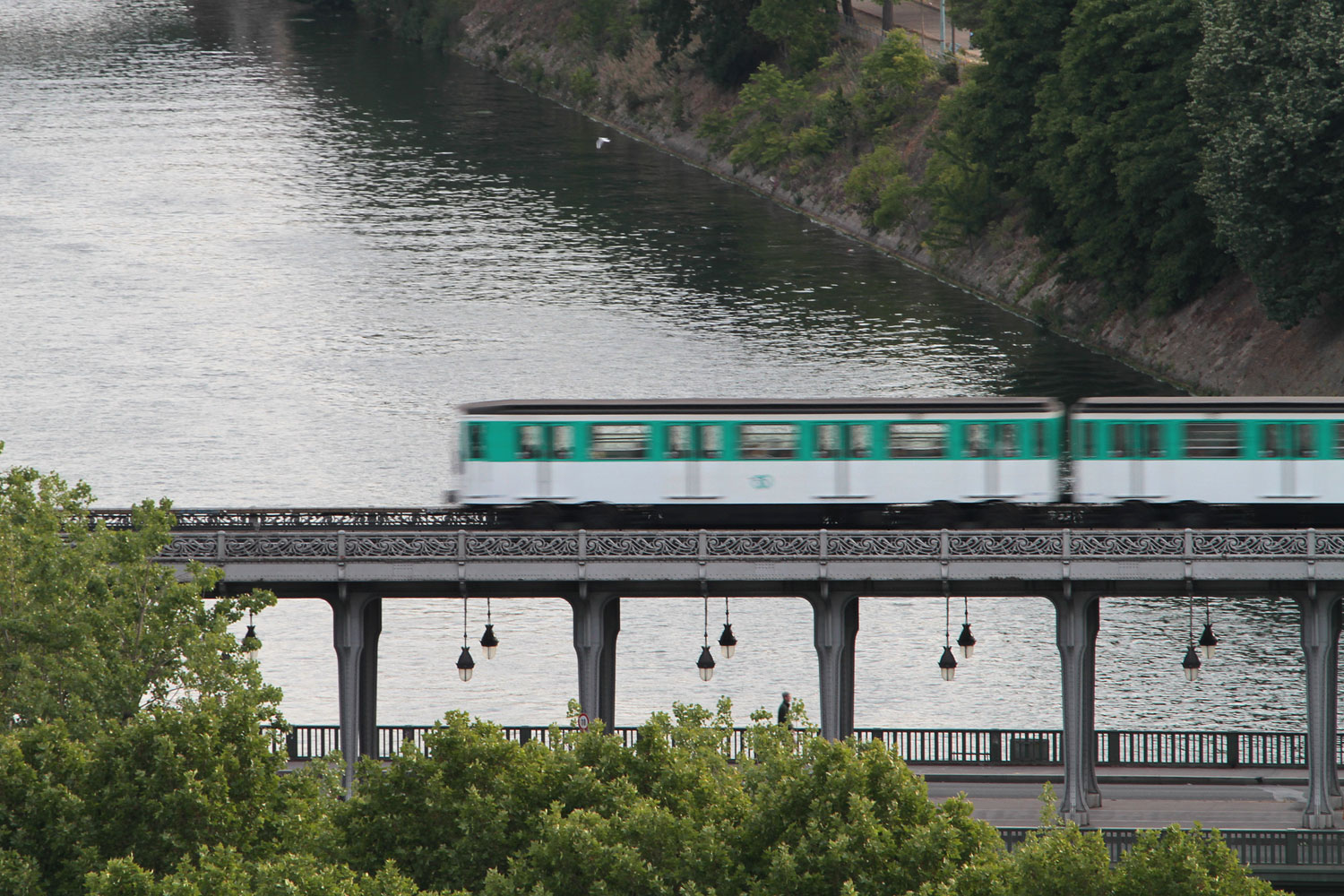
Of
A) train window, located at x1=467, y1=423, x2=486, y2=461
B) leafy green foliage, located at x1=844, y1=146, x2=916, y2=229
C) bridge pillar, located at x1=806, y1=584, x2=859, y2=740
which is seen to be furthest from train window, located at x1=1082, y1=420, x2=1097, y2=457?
leafy green foliage, located at x1=844, y1=146, x2=916, y2=229

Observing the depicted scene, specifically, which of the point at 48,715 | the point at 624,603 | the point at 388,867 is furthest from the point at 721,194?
the point at 388,867

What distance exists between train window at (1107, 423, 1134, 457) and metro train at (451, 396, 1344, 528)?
3 centimetres

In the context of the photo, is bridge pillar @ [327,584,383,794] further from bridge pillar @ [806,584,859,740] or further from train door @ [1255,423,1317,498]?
train door @ [1255,423,1317,498]

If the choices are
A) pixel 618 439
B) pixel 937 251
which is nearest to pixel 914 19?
pixel 937 251

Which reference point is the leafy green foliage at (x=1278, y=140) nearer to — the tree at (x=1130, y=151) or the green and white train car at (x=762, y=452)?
the tree at (x=1130, y=151)

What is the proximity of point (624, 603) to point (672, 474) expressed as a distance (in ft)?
62.0

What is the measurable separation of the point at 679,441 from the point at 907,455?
17.2 feet

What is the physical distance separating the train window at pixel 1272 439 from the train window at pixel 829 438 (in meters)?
9.70

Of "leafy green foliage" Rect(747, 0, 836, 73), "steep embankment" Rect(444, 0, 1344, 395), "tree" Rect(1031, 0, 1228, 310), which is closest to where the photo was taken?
"tree" Rect(1031, 0, 1228, 310)

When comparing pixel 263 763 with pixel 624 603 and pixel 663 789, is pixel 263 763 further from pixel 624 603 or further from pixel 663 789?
pixel 624 603

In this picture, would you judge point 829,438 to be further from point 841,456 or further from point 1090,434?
point 1090,434

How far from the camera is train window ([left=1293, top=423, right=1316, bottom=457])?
52681 mm

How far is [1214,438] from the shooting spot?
52.9 metres

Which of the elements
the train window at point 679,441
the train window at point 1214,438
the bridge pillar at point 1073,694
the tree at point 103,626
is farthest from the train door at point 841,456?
the tree at point 103,626
